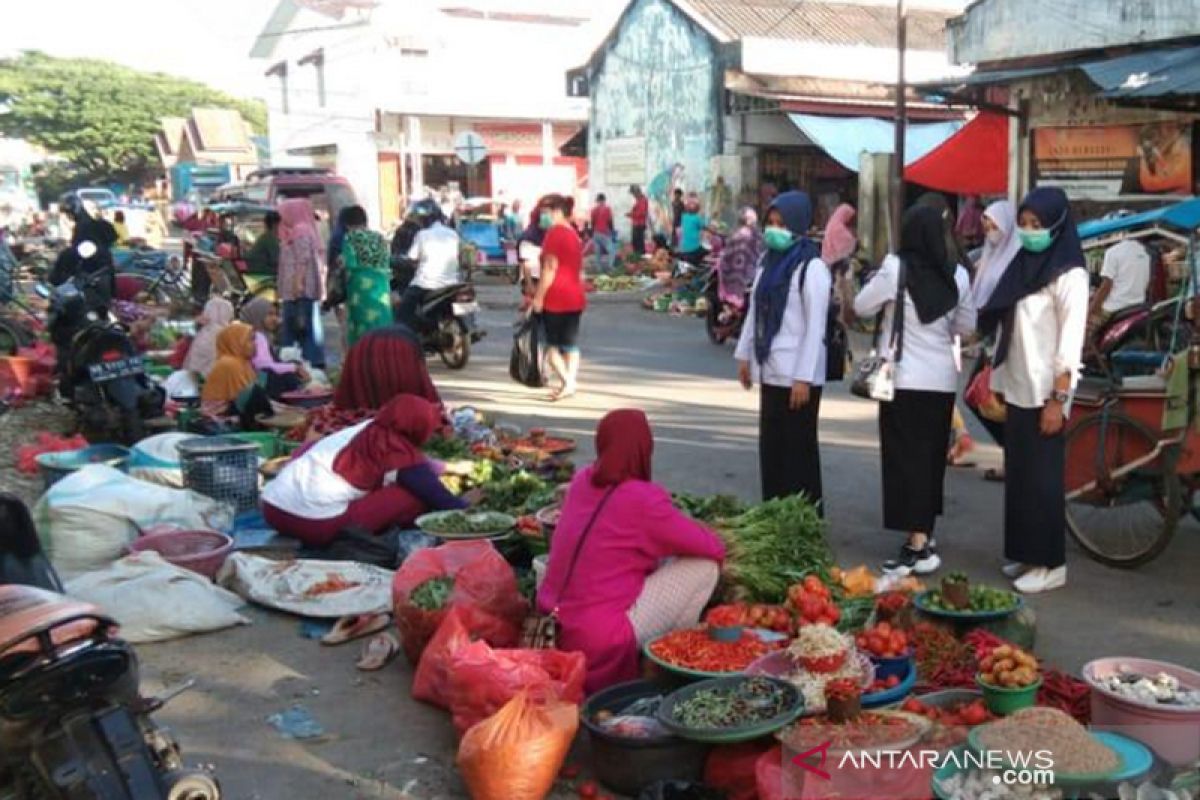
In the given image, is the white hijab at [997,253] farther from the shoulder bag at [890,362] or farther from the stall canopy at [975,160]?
the stall canopy at [975,160]

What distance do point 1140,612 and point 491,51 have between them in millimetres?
34768

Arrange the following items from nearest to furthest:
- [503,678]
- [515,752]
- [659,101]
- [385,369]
Answer: [515,752] → [503,678] → [385,369] → [659,101]

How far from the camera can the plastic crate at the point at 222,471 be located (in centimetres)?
733

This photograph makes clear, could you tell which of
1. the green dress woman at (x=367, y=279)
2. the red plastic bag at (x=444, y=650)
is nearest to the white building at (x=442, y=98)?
the green dress woman at (x=367, y=279)

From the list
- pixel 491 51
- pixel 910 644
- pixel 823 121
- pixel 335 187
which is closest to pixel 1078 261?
pixel 910 644

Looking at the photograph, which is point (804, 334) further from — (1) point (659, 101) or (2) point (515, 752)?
(1) point (659, 101)

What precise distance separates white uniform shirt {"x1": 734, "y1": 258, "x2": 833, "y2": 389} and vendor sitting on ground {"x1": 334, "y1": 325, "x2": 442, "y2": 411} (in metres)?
2.35

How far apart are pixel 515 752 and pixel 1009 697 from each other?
1685 millimetres

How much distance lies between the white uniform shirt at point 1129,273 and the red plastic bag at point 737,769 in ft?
20.9

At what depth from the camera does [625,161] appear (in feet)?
95.6

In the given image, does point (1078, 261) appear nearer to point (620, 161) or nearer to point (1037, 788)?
point (1037, 788)

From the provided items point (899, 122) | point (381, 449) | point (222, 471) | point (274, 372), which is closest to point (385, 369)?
point (222, 471)

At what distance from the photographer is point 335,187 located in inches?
756

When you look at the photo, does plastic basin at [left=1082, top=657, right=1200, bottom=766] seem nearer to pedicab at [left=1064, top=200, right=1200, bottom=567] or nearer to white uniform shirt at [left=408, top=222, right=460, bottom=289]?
pedicab at [left=1064, top=200, right=1200, bottom=567]
